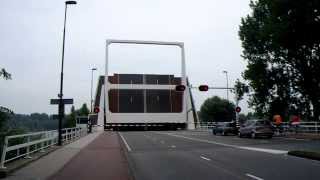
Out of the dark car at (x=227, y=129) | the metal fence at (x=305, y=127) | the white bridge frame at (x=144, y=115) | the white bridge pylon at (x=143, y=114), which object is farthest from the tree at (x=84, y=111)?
the metal fence at (x=305, y=127)

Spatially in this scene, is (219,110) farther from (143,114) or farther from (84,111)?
(143,114)

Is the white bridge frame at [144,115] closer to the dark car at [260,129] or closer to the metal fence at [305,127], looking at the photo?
the metal fence at [305,127]

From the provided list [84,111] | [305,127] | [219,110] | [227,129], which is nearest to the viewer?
[305,127]

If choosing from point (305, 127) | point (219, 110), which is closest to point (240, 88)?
point (305, 127)

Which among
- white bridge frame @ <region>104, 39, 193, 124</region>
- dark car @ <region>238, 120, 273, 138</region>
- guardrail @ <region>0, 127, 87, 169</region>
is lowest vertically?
guardrail @ <region>0, 127, 87, 169</region>

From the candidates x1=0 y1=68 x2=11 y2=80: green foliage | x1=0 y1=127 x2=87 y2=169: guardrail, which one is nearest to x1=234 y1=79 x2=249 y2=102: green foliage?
x1=0 y1=127 x2=87 y2=169: guardrail

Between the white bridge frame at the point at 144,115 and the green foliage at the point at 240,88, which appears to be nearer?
the green foliage at the point at 240,88

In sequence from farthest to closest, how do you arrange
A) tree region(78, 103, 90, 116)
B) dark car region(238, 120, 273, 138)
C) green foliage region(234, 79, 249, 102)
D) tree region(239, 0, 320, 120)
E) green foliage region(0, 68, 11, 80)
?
1. tree region(78, 103, 90, 116)
2. green foliage region(234, 79, 249, 102)
3. tree region(239, 0, 320, 120)
4. dark car region(238, 120, 273, 138)
5. green foliage region(0, 68, 11, 80)

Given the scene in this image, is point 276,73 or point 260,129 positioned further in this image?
point 276,73

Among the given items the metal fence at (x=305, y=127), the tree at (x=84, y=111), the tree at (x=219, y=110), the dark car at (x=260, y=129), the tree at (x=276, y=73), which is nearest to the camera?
the dark car at (x=260, y=129)

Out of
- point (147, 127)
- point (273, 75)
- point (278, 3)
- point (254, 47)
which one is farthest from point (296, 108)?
point (147, 127)

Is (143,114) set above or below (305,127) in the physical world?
above

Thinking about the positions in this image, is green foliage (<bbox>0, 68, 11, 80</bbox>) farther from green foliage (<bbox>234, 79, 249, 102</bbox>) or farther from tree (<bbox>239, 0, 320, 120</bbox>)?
green foliage (<bbox>234, 79, 249, 102</bbox>)

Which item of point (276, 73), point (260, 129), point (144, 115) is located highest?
point (276, 73)
